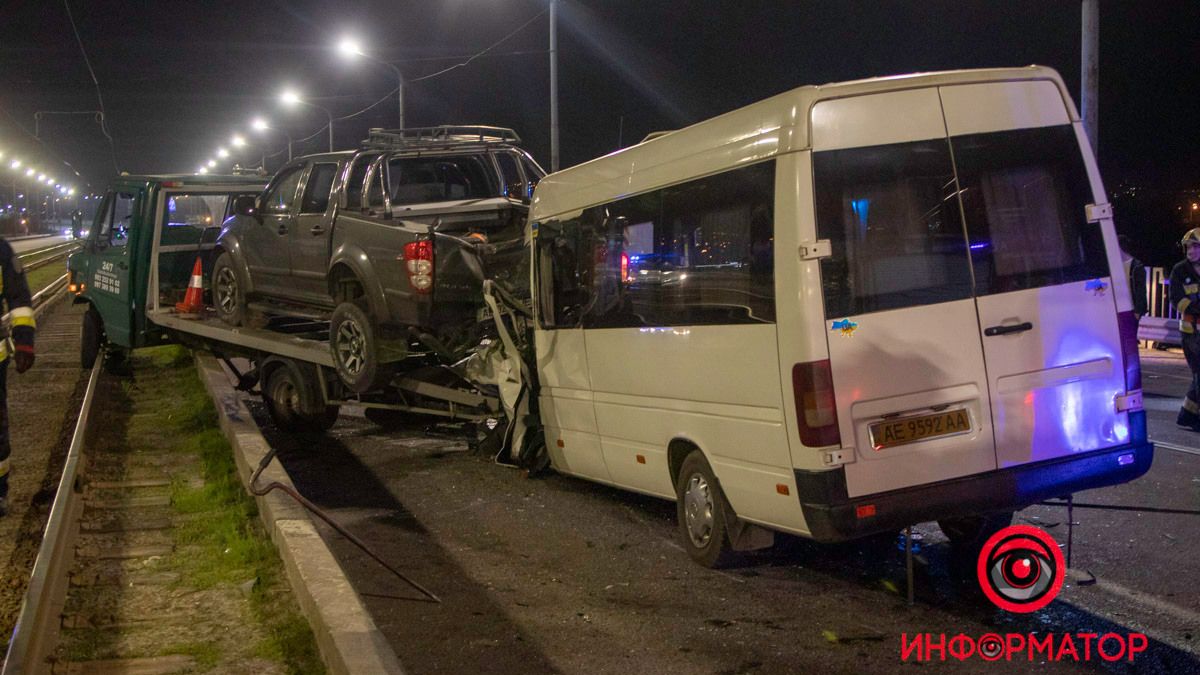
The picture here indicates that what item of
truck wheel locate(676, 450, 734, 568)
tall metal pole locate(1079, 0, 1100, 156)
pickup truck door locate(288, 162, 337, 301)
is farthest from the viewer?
tall metal pole locate(1079, 0, 1100, 156)

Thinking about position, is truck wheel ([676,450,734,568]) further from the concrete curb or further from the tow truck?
the tow truck

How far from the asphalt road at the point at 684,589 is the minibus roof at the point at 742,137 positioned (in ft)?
7.20

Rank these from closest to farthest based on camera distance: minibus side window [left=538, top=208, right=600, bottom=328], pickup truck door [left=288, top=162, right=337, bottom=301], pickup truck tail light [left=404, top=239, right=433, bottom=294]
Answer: minibus side window [left=538, top=208, right=600, bottom=328] < pickup truck tail light [left=404, top=239, right=433, bottom=294] < pickup truck door [left=288, top=162, right=337, bottom=301]

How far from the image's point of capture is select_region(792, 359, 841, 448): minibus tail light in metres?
5.31

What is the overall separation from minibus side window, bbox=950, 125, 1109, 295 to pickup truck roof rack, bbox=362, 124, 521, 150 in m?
5.88

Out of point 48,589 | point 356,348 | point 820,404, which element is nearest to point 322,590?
point 48,589

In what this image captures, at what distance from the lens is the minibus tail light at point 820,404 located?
531 centimetres

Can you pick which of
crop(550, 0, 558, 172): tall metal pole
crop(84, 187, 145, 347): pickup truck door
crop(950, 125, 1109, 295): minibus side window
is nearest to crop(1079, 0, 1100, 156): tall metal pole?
crop(550, 0, 558, 172): tall metal pole

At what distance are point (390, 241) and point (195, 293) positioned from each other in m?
5.03

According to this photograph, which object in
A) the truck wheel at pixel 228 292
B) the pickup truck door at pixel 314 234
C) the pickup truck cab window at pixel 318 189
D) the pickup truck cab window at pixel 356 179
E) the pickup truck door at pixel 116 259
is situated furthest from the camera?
the pickup truck door at pixel 116 259

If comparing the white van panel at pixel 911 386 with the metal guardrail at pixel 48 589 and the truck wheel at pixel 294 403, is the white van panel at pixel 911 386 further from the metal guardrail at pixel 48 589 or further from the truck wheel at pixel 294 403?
the truck wheel at pixel 294 403

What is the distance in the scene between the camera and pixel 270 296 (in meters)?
11.7

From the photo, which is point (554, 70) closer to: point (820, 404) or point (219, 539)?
point (219, 539)

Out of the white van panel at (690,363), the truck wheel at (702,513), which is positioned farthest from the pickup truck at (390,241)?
the truck wheel at (702,513)
